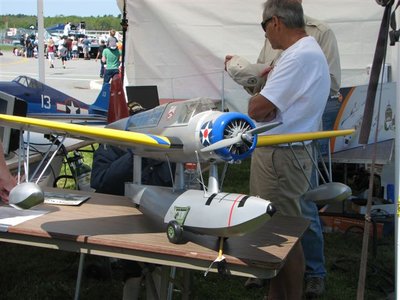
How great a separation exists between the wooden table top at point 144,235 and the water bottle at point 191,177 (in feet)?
0.69

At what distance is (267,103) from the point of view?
87.1 inches

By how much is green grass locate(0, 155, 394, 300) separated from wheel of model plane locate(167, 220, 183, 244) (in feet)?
3.76

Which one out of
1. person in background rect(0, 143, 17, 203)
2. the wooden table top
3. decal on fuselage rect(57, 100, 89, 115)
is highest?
decal on fuselage rect(57, 100, 89, 115)

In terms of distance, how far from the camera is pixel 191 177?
7.13ft

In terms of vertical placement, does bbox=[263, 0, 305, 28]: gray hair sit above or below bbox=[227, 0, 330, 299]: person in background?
above

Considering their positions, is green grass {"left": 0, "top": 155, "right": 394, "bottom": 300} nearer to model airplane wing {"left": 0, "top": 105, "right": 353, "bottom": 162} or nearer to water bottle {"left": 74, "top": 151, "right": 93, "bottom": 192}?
water bottle {"left": 74, "top": 151, "right": 93, "bottom": 192}

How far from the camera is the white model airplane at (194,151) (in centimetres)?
174

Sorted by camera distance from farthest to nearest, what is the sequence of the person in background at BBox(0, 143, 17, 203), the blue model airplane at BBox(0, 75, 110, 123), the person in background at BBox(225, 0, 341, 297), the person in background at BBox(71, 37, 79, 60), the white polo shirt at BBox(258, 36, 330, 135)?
the person in background at BBox(71, 37, 79, 60) < the blue model airplane at BBox(0, 75, 110, 123) < the person in background at BBox(225, 0, 341, 297) < the person in background at BBox(0, 143, 17, 203) < the white polo shirt at BBox(258, 36, 330, 135)

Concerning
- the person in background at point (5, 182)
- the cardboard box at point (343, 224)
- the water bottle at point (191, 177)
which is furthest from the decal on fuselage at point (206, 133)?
the cardboard box at point (343, 224)

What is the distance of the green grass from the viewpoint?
3.21 metres

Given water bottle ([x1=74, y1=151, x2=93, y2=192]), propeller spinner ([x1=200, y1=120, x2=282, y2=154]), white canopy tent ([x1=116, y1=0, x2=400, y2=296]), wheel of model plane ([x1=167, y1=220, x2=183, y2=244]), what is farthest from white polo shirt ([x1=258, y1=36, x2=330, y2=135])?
white canopy tent ([x1=116, y1=0, x2=400, y2=296])

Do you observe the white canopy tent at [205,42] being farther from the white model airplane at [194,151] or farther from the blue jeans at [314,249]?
the white model airplane at [194,151]

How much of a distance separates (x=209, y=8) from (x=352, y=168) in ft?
8.32

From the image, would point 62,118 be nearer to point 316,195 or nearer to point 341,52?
point 341,52
